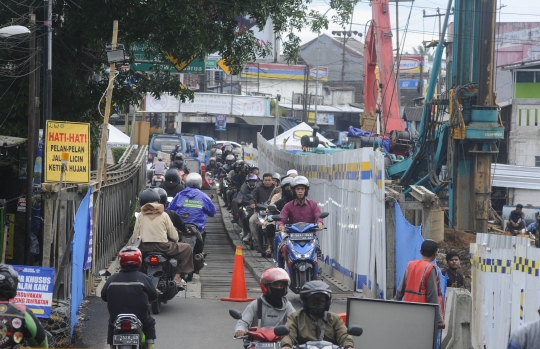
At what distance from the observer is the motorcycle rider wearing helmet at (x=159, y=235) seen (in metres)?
12.1

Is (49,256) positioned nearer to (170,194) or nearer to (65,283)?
(65,283)

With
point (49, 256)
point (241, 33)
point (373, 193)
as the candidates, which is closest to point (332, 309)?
point (373, 193)

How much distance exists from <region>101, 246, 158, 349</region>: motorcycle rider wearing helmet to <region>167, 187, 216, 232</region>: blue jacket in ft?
19.6

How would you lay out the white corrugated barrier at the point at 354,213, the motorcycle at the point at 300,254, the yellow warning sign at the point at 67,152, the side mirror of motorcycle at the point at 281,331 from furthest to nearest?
the white corrugated barrier at the point at 354,213
the yellow warning sign at the point at 67,152
the motorcycle at the point at 300,254
the side mirror of motorcycle at the point at 281,331

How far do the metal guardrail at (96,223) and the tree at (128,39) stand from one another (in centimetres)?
195

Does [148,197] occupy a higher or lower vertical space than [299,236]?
higher

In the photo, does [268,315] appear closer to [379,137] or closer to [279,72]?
[379,137]

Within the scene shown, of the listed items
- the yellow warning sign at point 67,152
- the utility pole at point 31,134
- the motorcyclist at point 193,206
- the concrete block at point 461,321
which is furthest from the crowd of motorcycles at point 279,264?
the utility pole at point 31,134

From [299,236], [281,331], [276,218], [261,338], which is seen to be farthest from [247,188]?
[281,331]

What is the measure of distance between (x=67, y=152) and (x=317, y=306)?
6624 millimetres

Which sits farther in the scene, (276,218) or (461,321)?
(276,218)

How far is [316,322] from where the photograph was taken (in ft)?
23.2

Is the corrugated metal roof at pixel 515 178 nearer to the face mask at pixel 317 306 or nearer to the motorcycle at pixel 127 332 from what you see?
the motorcycle at pixel 127 332

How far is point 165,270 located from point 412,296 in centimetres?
383
